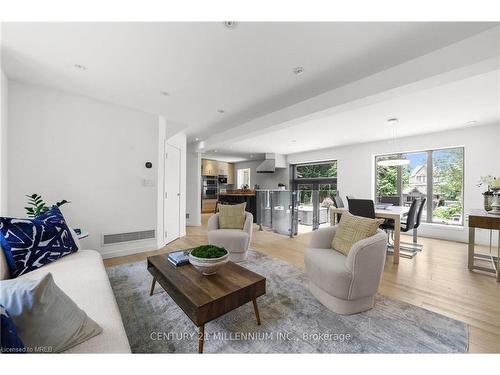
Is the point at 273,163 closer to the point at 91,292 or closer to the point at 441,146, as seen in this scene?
the point at 441,146

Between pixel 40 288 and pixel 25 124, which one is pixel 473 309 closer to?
pixel 40 288

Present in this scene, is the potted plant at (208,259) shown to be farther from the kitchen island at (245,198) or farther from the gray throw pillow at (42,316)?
the kitchen island at (245,198)

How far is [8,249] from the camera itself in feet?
5.09

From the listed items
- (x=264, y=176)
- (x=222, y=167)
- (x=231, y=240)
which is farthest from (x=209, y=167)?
(x=231, y=240)

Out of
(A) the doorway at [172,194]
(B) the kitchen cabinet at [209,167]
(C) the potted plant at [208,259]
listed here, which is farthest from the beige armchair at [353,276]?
(B) the kitchen cabinet at [209,167]

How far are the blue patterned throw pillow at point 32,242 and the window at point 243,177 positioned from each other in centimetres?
749

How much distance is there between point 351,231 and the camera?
2.06 meters

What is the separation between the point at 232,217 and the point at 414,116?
3.53m

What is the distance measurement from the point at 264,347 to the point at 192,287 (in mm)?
648

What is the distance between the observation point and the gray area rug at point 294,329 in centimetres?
142

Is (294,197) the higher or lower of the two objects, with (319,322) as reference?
higher

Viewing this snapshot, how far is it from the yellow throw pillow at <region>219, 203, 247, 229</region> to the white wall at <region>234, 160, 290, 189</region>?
15.6 ft
